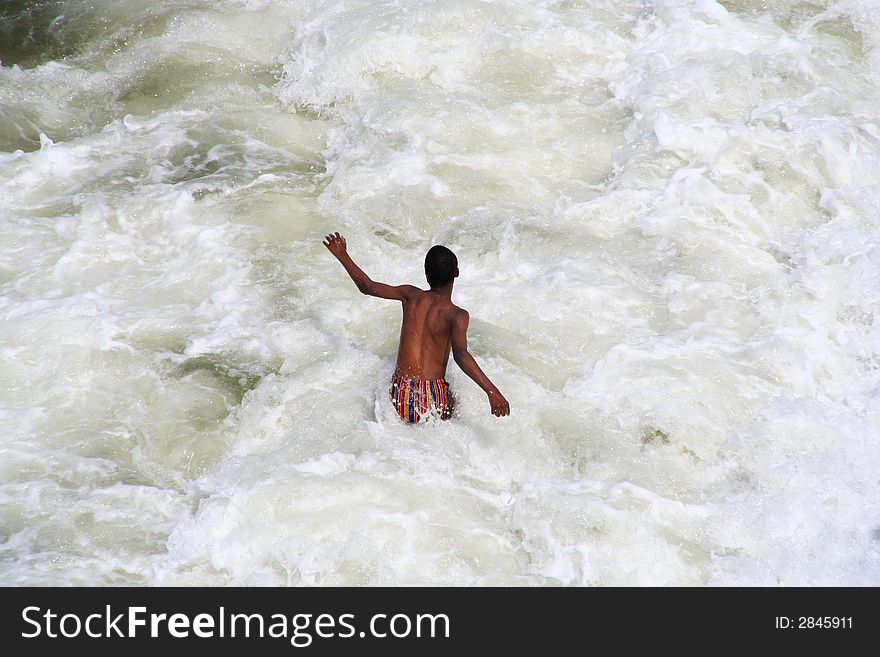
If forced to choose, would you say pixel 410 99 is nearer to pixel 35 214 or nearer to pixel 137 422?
pixel 35 214

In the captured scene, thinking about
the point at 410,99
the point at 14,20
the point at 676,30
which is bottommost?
the point at 14,20

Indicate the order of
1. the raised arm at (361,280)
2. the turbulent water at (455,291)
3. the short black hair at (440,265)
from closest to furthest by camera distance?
the turbulent water at (455,291), the short black hair at (440,265), the raised arm at (361,280)

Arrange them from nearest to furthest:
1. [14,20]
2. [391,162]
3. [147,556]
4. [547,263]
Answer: [147,556] < [547,263] < [391,162] < [14,20]

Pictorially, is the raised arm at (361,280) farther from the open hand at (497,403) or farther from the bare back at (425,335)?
the open hand at (497,403)

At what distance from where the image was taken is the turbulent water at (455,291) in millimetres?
4156

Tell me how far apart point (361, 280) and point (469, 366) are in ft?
2.68

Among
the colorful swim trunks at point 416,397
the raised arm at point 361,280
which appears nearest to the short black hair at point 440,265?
the raised arm at point 361,280

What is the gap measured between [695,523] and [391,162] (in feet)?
13.1

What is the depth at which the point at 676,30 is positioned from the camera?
325 inches

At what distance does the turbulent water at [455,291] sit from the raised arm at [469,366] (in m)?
0.48

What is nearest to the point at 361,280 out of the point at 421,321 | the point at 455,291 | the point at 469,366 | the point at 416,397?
the point at 421,321

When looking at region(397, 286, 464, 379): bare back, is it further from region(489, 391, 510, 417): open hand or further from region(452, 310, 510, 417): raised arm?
region(489, 391, 510, 417): open hand

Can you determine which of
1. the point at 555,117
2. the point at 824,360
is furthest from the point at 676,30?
the point at 824,360

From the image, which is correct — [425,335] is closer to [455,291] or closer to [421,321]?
[421,321]
